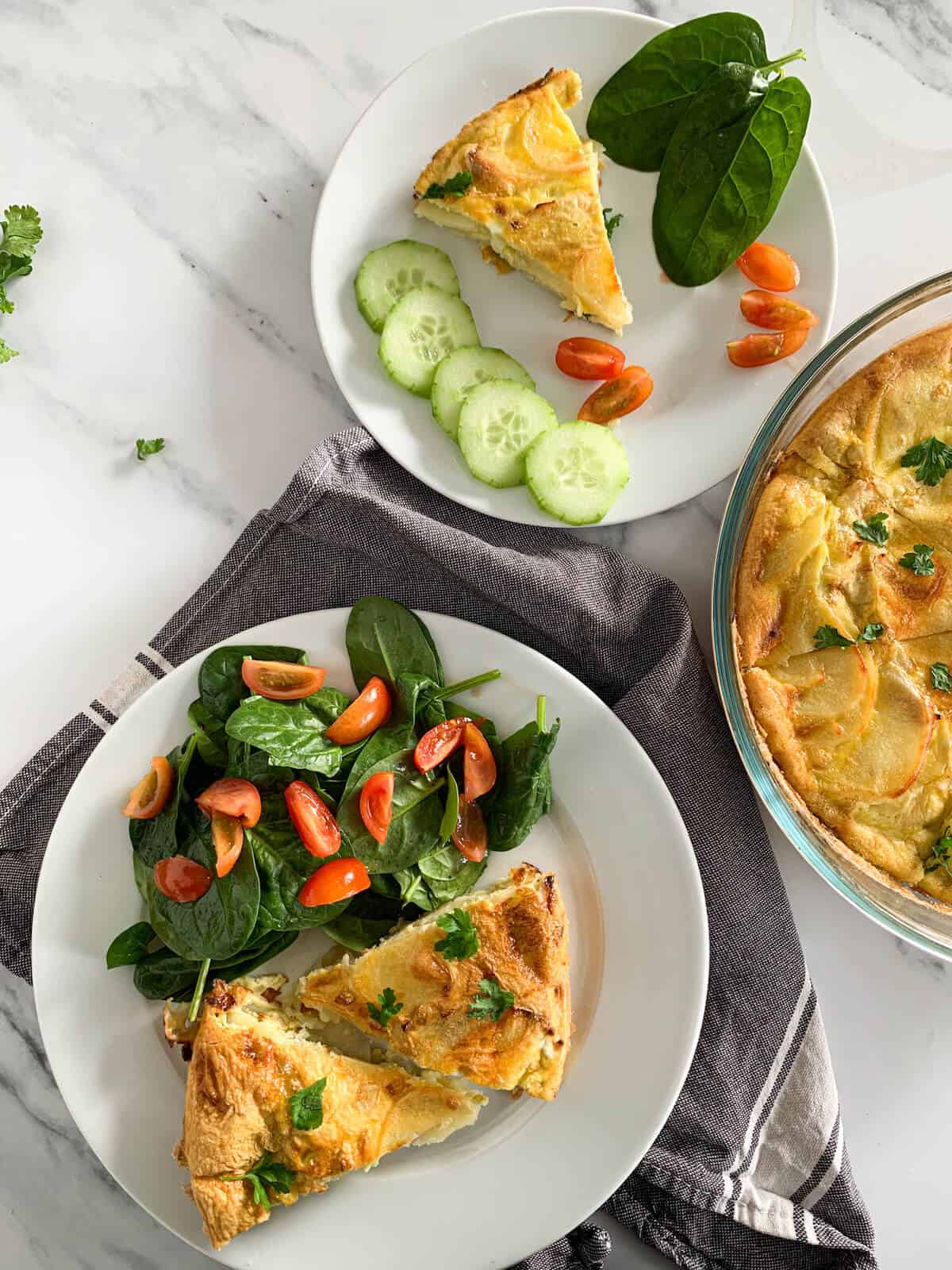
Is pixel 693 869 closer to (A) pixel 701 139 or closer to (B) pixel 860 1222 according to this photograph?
(B) pixel 860 1222

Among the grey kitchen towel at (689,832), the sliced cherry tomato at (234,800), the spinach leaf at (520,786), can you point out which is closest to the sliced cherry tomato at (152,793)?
the sliced cherry tomato at (234,800)

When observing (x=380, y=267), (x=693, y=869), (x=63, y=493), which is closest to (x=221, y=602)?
(x=63, y=493)

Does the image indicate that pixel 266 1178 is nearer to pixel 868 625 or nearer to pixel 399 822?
pixel 399 822

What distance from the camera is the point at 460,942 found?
10.4 feet

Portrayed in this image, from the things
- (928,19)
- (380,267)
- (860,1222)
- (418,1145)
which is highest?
(380,267)

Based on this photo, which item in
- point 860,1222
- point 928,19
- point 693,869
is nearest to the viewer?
point 693,869

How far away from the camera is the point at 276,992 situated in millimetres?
3469

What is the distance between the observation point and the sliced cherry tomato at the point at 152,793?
3312mm

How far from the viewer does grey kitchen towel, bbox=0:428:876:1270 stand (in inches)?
138

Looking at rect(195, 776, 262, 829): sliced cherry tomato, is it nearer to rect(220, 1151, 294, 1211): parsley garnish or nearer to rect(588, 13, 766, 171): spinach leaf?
rect(220, 1151, 294, 1211): parsley garnish

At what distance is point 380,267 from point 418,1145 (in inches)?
114

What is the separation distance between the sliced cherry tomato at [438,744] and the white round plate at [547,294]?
719 mm

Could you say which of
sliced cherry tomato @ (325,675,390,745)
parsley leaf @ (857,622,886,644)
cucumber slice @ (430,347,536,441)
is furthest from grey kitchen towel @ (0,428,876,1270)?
parsley leaf @ (857,622,886,644)

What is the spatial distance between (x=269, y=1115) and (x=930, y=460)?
9.47 feet
